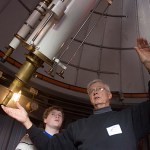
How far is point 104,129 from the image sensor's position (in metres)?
1.61

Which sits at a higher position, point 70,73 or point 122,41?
point 122,41

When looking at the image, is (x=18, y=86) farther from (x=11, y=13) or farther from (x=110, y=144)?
(x=11, y=13)

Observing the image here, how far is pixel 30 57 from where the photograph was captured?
2.02 meters

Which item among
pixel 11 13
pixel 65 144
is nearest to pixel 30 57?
pixel 65 144

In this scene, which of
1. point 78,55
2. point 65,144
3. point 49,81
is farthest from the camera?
point 78,55

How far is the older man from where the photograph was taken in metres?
1.55

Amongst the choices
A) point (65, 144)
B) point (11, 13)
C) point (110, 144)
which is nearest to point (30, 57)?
point (65, 144)

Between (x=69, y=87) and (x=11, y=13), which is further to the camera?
(x=69, y=87)

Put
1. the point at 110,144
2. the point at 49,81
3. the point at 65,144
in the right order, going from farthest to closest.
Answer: the point at 49,81 < the point at 65,144 < the point at 110,144

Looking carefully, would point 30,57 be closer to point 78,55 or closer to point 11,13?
point 11,13

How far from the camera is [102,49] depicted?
5.94m

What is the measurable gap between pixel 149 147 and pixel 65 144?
438 centimetres

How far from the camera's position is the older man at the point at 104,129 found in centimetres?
155

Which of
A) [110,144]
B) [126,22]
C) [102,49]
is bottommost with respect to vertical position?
[110,144]
